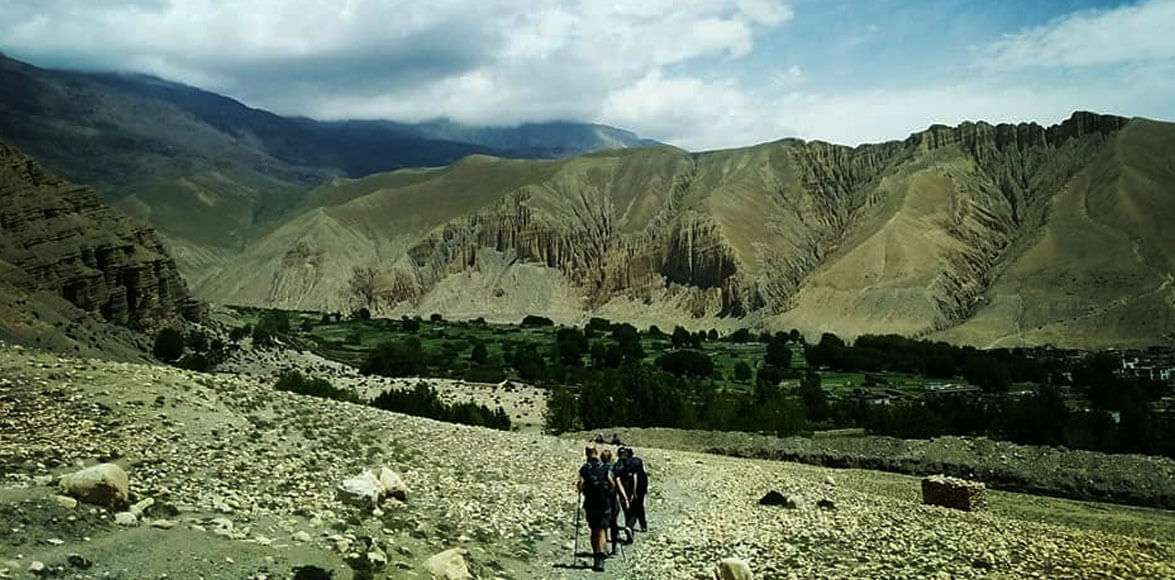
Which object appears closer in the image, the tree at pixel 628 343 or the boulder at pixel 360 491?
the boulder at pixel 360 491

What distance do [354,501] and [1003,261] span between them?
129m

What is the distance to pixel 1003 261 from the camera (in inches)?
5037

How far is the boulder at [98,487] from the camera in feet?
35.8

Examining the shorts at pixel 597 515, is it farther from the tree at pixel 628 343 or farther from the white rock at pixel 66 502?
the tree at pixel 628 343

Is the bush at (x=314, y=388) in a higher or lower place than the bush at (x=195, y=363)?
higher

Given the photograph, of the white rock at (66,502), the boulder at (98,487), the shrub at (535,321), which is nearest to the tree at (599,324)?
the shrub at (535,321)

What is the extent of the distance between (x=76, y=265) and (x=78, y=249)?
1.82 metres

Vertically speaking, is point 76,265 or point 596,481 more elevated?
point 76,265

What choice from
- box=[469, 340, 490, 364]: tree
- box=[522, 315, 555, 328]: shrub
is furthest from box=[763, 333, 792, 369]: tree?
box=[522, 315, 555, 328]: shrub

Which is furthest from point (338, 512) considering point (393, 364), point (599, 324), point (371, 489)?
point (599, 324)

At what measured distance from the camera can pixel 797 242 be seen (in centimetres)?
15138

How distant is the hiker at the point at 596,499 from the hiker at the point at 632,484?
7.52 feet

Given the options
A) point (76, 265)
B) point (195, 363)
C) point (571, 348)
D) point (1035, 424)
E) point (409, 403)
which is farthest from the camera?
point (571, 348)

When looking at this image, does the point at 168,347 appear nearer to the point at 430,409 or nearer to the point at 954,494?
the point at 430,409
